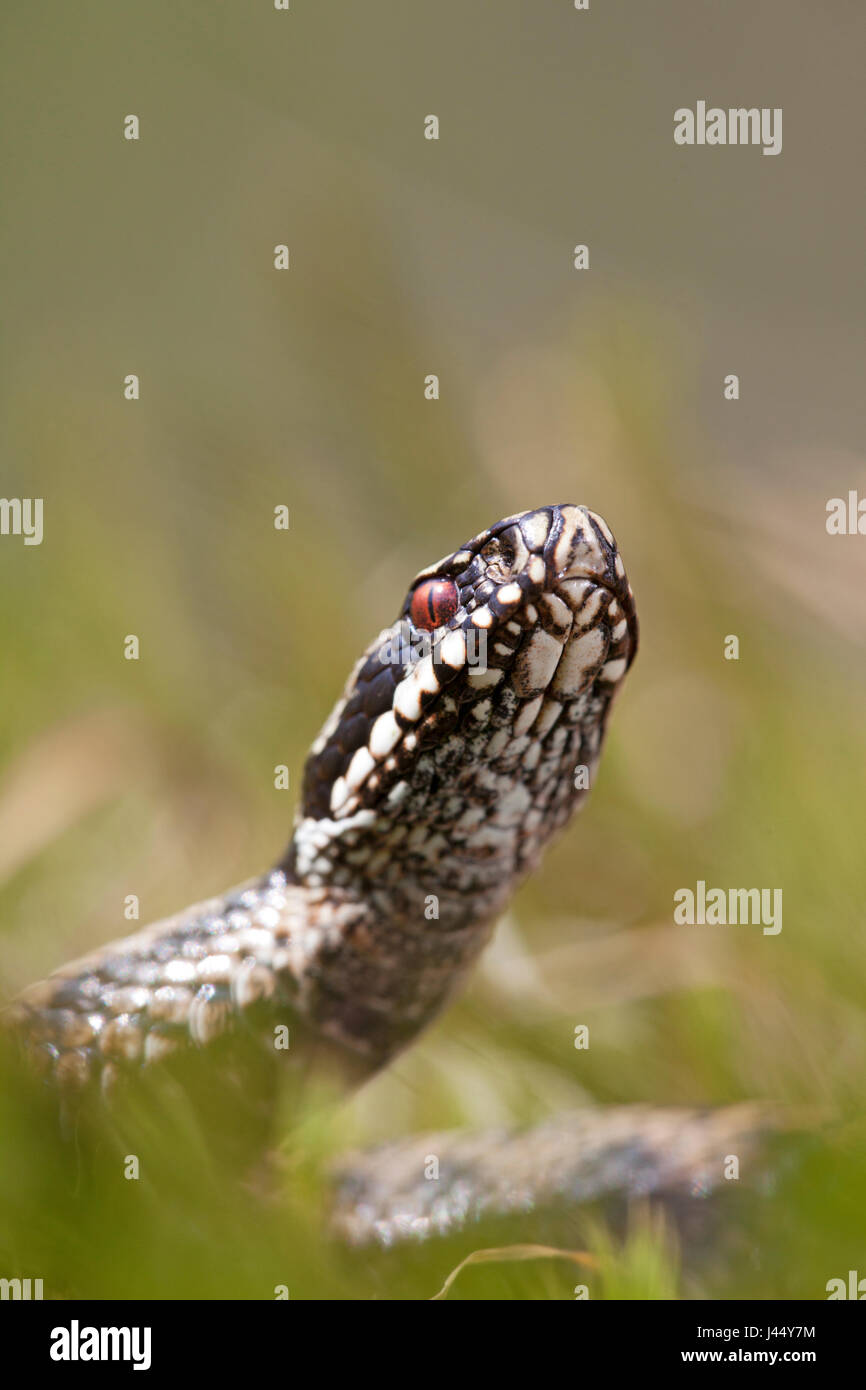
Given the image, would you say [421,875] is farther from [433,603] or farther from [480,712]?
[433,603]

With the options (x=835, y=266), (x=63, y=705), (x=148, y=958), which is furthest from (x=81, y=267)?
(x=148, y=958)

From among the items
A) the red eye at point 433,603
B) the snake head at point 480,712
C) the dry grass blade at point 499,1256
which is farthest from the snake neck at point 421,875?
the dry grass blade at point 499,1256

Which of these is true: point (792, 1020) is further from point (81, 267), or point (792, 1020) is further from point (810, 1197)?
point (81, 267)

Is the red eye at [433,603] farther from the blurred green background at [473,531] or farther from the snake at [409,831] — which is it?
the blurred green background at [473,531]

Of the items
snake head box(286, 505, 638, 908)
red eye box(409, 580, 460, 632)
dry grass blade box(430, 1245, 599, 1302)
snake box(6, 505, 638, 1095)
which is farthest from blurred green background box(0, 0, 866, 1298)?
red eye box(409, 580, 460, 632)

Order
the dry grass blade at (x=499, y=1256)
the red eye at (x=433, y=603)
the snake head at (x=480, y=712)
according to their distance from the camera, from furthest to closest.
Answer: the red eye at (x=433, y=603), the snake head at (x=480, y=712), the dry grass blade at (x=499, y=1256)

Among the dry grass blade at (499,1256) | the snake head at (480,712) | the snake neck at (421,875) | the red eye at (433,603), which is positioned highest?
the red eye at (433,603)

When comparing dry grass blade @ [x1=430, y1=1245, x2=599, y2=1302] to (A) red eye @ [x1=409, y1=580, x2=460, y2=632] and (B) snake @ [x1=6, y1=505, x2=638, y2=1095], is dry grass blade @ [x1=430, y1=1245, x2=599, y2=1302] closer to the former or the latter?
(B) snake @ [x1=6, y1=505, x2=638, y2=1095]
